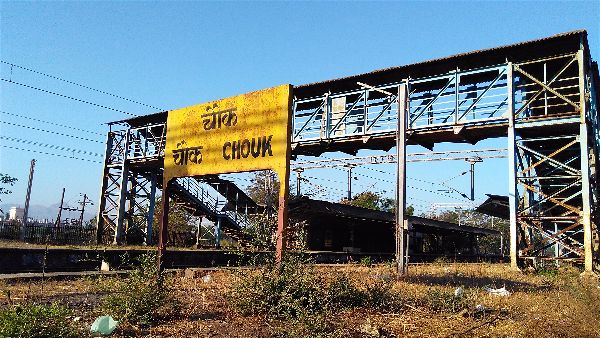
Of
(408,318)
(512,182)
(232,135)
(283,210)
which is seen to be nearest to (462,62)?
(512,182)

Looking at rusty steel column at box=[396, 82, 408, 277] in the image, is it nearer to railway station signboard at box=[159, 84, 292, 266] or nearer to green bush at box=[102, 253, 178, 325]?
railway station signboard at box=[159, 84, 292, 266]

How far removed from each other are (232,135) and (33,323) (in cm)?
447

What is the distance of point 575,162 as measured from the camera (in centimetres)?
1686

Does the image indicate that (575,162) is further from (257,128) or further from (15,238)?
(15,238)

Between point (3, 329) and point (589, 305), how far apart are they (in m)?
7.49

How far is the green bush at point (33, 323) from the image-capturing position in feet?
12.7

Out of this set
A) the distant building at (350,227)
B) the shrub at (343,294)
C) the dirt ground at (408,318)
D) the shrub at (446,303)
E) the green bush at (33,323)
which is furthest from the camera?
the distant building at (350,227)

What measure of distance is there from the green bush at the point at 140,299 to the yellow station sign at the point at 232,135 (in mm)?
2347

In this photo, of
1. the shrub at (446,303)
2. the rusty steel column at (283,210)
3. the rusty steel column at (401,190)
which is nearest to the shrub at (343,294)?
the rusty steel column at (283,210)

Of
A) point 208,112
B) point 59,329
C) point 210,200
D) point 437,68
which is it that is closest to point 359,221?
point 210,200

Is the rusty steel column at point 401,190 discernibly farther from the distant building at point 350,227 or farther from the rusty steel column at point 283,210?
the distant building at point 350,227

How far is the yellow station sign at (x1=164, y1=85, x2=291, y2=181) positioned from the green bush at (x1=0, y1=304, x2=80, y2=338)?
11.9ft

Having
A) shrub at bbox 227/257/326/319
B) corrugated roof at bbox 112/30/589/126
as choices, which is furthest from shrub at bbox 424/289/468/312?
corrugated roof at bbox 112/30/589/126

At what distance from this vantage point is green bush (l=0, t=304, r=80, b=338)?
12.7 feet
